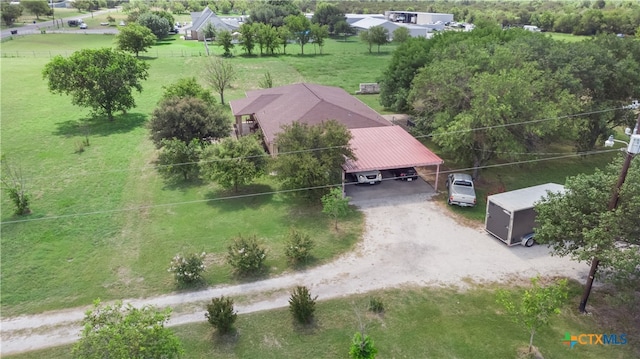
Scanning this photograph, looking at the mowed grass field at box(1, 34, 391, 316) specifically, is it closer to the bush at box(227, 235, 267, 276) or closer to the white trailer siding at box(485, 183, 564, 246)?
the bush at box(227, 235, 267, 276)

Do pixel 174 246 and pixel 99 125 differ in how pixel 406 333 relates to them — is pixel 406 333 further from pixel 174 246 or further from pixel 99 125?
pixel 99 125

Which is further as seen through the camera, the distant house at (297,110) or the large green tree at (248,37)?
the large green tree at (248,37)

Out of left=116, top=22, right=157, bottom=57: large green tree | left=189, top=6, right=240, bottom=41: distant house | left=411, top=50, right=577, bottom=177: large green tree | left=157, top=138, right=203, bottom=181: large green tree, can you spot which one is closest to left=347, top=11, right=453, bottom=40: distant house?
left=189, top=6, right=240, bottom=41: distant house

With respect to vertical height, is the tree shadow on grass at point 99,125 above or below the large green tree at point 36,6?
below

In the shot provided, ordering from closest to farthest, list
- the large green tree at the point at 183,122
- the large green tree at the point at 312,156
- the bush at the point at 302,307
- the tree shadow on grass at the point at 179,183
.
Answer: the bush at the point at 302,307, the large green tree at the point at 312,156, the tree shadow on grass at the point at 179,183, the large green tree at the point at 183,122

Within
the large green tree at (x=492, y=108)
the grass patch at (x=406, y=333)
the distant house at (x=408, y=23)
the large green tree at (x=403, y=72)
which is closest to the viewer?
the grass patch at (x=406, y=333)

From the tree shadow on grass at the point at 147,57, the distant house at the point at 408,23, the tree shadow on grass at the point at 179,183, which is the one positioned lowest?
the tree shadow on grass at the point at 179,183

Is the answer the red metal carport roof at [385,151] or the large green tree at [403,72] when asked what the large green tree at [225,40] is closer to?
the large green tree at [403,72]

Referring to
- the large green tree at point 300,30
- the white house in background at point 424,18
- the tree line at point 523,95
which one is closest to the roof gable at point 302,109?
the tree line at point 523,95
